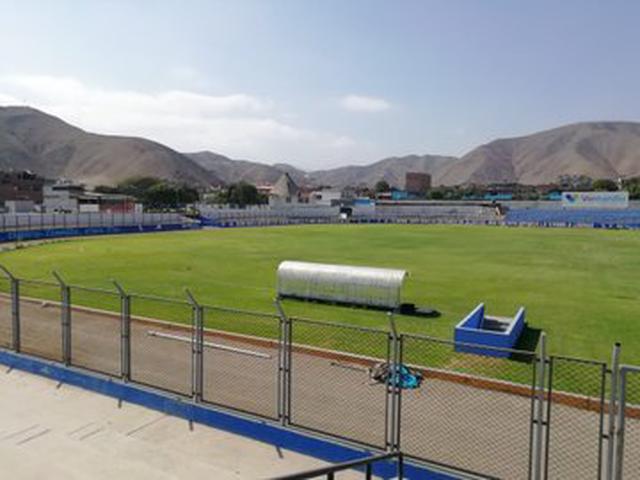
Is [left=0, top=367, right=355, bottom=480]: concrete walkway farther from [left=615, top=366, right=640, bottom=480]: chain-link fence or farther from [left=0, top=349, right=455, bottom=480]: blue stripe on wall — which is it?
[left=615, top=366, right=640, bottom=480]: chain-link fence

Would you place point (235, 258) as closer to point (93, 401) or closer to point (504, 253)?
point (504, 253)

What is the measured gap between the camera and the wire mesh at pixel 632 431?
A: 9.04m

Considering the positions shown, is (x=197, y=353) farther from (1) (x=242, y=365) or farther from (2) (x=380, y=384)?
(2) (x=380, y=384)

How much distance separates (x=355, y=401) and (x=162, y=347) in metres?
6.25

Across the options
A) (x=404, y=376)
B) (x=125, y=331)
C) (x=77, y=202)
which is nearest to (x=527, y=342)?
(x=404, y=376)

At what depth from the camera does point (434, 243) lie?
58.4m

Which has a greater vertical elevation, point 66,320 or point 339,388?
point 66,320

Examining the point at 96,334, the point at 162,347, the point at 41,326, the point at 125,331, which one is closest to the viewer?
the point at 125,331

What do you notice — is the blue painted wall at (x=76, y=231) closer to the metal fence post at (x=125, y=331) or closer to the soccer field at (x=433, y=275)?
the soccer field at (x=433, y=275)

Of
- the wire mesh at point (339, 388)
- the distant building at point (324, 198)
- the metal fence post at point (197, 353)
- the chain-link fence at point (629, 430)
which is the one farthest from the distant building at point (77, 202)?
the chain-link fence at point (629, 430)

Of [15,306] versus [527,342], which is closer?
[15,306]

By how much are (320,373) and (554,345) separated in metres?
8.05

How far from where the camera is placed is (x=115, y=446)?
9812mm

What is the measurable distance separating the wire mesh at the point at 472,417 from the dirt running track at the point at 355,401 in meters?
0.02
